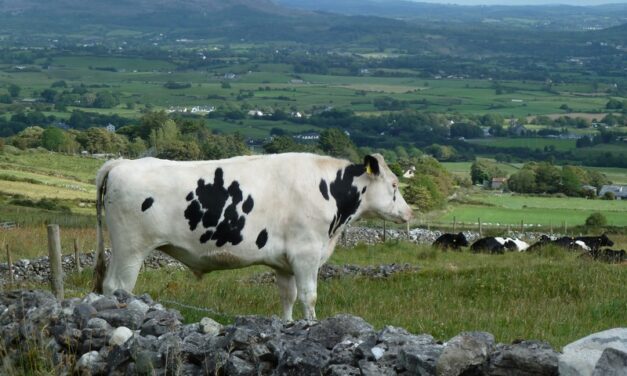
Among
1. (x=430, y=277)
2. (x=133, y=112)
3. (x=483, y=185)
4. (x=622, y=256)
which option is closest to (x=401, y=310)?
(x=430, y=277)

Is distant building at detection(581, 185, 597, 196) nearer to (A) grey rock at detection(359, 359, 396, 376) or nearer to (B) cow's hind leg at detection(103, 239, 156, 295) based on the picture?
(B) cow's hind leg at detection(103, 239, 156, 295)

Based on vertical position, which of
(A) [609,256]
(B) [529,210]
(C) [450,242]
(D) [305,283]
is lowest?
(B) [529,210]

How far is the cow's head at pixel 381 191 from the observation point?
515 inches

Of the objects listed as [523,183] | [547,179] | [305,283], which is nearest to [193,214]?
[305,283]

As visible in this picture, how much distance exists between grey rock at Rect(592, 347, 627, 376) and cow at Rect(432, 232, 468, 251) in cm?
2468

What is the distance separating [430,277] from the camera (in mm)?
17484

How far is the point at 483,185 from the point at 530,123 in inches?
2934

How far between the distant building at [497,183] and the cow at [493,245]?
205 feet

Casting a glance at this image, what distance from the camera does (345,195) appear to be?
12.8m

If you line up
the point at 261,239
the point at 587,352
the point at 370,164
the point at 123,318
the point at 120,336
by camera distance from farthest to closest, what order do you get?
the point at 370,164 < the point at 261,239 < the point at 123,318 < the point at 120,336 < the point at 587,352

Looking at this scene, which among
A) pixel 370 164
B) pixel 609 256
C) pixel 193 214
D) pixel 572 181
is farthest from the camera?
pixel 572 181

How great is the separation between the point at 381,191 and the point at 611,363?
22.6ft

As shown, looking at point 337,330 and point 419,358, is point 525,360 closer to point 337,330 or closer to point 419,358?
point 419,358

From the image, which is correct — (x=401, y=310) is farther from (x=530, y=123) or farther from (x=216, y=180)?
(x=530, y=123)
